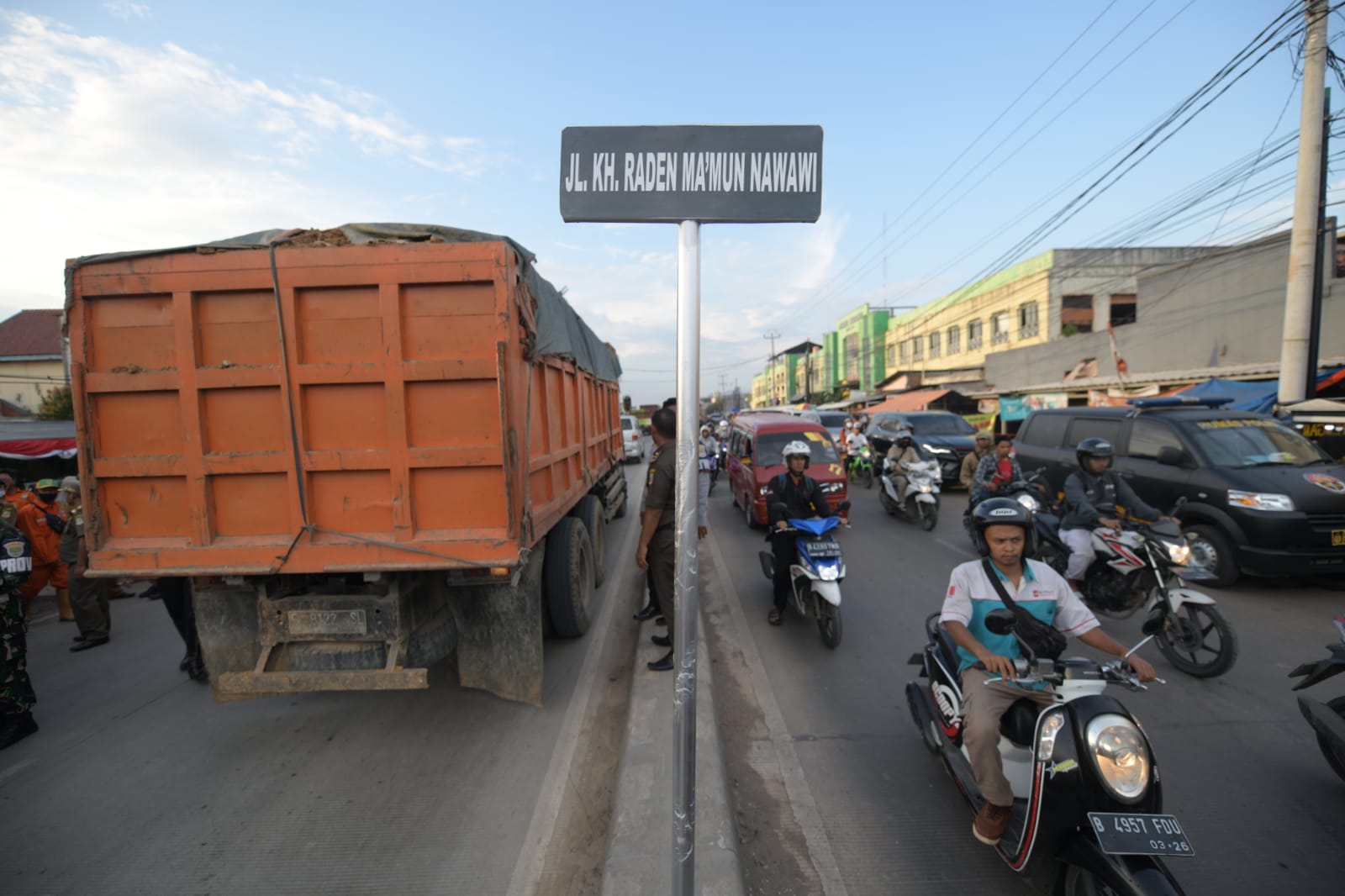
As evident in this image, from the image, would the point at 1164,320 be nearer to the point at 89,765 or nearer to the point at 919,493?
the point at 919,493

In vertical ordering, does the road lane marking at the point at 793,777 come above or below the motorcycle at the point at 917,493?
below

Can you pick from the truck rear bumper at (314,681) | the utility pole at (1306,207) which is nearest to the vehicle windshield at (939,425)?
the utility pole at (1306,207)

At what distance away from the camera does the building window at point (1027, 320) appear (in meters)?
25.5

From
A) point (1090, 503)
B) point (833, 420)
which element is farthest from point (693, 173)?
point (833, 420)

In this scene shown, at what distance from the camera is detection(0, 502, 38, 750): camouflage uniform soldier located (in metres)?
3.78

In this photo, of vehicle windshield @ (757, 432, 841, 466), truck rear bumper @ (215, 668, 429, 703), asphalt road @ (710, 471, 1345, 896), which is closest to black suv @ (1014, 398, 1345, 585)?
asphalt road @ (710, 471, 1345, 896)

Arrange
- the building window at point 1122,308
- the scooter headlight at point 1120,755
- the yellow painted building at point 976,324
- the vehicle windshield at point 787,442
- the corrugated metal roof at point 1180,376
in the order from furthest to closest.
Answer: the yellow painted building at point 976,324
the building window at point 1122,308
the corrugated metal roof at point 1180,376
the vehicle windshield at point 787,442
the scooter headlight at point 1120,755

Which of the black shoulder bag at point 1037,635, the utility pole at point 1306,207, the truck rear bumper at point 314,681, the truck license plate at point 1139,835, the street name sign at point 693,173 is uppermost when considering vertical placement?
the utility pole at point 1306,207

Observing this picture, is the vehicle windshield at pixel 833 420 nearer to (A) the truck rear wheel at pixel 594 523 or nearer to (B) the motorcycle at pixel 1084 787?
(A) the truck rear wheel at pixel 594 523

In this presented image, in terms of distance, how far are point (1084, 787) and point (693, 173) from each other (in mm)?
2399

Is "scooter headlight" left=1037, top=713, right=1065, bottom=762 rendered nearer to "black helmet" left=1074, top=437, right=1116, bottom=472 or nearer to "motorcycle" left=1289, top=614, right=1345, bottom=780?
"motorcycle" left=1289, top=614, right=1345, bottom=780

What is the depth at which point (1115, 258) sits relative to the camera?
2395cm

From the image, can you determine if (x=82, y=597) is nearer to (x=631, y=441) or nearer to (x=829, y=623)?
(x=829, y=623)

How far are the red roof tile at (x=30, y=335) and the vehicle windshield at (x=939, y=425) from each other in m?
35.1
